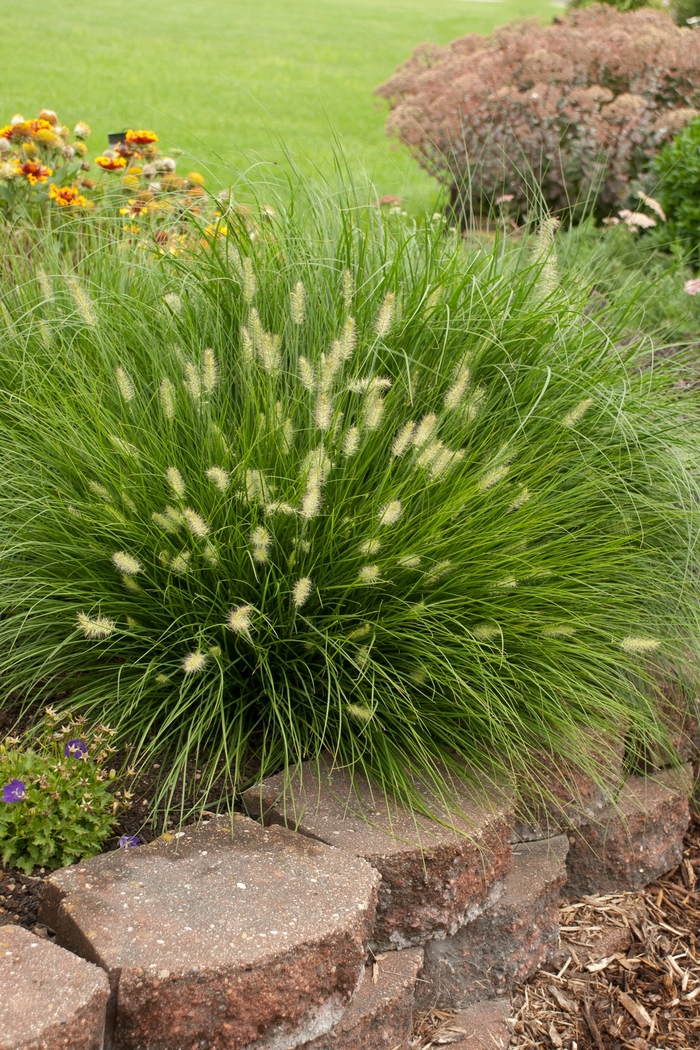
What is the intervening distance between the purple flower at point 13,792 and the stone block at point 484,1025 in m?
1.27

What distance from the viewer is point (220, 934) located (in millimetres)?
2059

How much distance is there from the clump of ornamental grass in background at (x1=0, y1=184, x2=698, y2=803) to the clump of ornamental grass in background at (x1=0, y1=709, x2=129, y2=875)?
0.47ft

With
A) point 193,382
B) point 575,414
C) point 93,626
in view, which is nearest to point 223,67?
point 575,414

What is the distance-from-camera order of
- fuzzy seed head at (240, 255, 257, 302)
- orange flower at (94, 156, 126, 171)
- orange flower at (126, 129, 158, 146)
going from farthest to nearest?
orange flower at (126, 129, 158, 146) < orange flower at (94, 156, 126, 171) < fuzzy seed head at (240, 255, 257, 302)

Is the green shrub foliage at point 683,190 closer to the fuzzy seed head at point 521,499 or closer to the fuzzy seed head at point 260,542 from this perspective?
the fuzzy seed head at point 521,499

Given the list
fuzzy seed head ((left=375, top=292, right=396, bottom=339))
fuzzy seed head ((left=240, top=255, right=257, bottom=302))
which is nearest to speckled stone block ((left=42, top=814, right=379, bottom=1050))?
fuzzy seed head ((left=375, top=292, right=396, bottom=339))

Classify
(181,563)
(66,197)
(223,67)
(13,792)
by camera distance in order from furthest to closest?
(223,67) < (66,197) < (181,563) < (13,792)

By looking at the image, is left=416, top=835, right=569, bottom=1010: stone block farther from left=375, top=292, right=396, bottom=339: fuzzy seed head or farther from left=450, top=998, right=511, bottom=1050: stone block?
left=375, top=292, right=396, bottom=339: fuzzy seed head

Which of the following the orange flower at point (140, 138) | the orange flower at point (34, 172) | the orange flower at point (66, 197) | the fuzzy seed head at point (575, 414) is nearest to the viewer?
the fuzzy seed head at point (575, 414)

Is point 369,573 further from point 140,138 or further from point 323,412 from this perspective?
point 140,138

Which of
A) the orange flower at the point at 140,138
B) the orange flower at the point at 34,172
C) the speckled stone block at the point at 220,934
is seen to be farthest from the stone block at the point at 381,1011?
the orange flower at the point at 140,138

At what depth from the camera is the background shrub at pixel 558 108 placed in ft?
23.0

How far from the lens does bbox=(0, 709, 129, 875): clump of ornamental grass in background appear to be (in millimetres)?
2248

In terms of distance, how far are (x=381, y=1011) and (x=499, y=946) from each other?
1.49 ft
